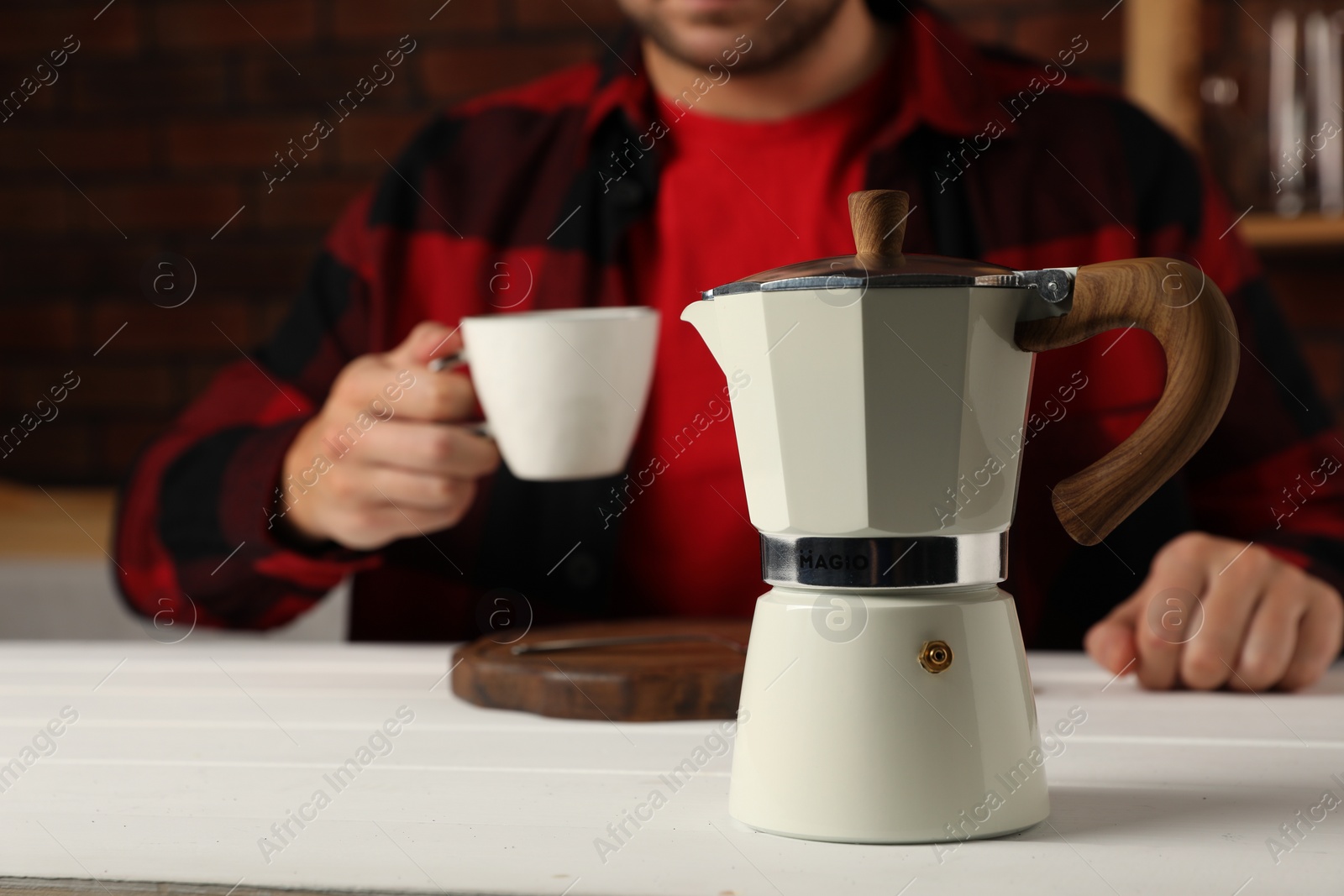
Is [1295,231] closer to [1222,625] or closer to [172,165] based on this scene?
[1222,625]

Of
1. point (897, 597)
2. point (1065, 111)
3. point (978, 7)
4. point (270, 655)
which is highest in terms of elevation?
point (978, 7)

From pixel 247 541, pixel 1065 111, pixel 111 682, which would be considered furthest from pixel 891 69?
pixel 111 682

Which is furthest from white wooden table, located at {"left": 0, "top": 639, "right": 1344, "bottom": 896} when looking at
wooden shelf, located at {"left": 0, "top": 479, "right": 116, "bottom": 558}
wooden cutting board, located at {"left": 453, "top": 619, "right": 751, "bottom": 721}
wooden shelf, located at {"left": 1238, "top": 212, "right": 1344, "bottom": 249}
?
wooden shelf, located at {"left": 0, "top": 479, "right": 116, "bottom": 558}

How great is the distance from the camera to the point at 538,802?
0.47 m

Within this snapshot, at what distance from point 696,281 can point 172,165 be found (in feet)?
3.99

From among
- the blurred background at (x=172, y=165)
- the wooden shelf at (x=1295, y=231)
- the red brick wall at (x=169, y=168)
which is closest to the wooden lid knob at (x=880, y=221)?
the wooden shelf at (x=1295, y=231)

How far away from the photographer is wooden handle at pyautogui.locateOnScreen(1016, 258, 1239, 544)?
1.31 ft

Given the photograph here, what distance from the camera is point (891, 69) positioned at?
116 centimetres

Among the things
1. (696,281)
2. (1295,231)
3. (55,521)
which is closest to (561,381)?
(696,281)

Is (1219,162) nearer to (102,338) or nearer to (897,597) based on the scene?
(897,597)

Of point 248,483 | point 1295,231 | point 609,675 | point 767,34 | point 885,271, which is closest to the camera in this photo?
point 885,271

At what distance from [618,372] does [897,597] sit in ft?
1.13

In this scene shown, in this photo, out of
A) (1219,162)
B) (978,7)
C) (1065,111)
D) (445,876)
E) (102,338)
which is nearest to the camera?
(445,876)

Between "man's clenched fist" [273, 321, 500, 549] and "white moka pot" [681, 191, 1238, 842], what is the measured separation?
363 mm
